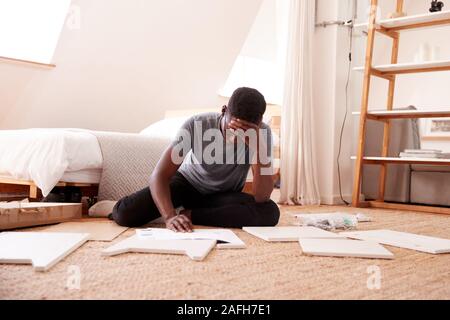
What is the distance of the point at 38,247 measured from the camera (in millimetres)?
1414

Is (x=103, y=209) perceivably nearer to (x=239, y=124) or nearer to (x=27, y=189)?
(x=27, y=189)

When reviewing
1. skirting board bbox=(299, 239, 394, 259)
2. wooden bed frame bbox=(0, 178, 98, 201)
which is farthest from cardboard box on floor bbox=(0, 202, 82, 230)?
skirting board bbox=(299, 239, 394, 259)

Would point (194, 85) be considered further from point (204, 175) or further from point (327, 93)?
point (204, 175)

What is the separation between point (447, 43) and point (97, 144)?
3.74m

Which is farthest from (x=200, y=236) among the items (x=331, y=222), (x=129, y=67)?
(x=129, y=67)

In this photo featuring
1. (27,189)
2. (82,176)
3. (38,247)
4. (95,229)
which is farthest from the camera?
(27,189)

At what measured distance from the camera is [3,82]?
3.20m

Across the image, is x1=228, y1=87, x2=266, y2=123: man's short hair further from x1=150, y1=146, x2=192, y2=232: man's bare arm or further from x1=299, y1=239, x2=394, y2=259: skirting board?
x1=299, y1=239, x2=394, y2=259: skirting board

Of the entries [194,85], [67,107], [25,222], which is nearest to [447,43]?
[194,85]

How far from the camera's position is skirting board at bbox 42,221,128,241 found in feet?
5.57

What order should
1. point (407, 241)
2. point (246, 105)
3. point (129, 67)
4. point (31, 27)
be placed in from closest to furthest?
point (246, 105)
point (407, 241)
point (31, 27)
point (129, 67)

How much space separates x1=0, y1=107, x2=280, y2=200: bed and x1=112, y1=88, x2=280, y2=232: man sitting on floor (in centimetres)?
38

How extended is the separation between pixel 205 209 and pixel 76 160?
2.28 ft

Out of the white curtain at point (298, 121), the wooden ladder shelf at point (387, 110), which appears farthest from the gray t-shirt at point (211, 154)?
the wooden ladder shelf at point (387, 110)
